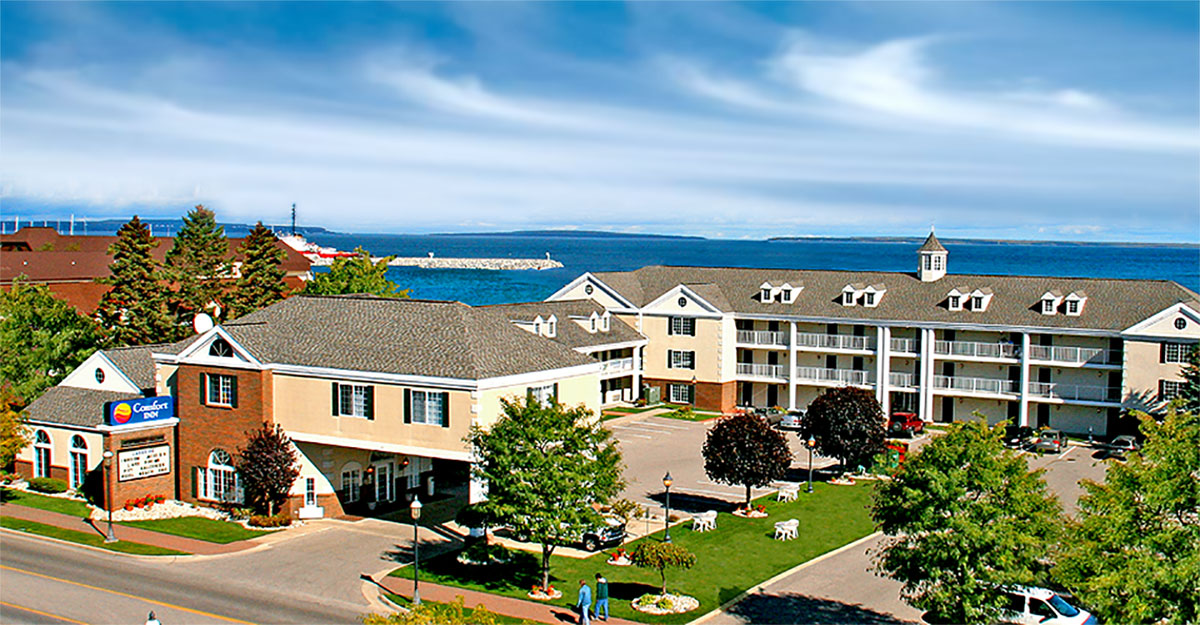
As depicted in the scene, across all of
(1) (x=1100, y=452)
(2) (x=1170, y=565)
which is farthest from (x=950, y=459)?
(1) (x=1100, y=452)

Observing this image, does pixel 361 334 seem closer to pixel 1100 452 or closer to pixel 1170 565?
pixel 1170 565

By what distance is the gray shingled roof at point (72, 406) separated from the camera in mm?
47600

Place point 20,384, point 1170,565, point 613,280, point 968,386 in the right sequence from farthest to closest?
point 613,280 → point 968,386 → point 20,384 → point 1170,565

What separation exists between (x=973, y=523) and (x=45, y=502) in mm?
38584

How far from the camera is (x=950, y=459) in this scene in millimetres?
27109

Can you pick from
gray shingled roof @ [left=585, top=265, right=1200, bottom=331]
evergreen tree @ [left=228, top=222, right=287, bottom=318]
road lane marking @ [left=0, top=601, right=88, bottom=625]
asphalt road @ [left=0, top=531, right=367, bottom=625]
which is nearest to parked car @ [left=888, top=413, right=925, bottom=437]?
gray shingled roof @ [left=585, top=265, right=1200, bottom=331]

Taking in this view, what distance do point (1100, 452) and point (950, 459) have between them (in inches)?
1457

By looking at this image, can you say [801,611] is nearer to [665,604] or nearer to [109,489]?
[665,604]

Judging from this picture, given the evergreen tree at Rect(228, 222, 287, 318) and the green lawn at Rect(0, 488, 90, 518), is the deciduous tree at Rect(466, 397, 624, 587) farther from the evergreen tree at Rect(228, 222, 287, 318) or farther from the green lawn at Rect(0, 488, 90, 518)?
the evergreen tree at Rect(228, 222, 287, 318)

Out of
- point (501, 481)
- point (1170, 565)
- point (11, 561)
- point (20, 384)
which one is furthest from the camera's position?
point (20, 384)

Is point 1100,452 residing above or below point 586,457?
below

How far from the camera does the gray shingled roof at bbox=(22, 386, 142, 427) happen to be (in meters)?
47.6

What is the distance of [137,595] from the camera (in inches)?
1341

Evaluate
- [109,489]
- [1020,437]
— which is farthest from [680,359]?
[109,489]
